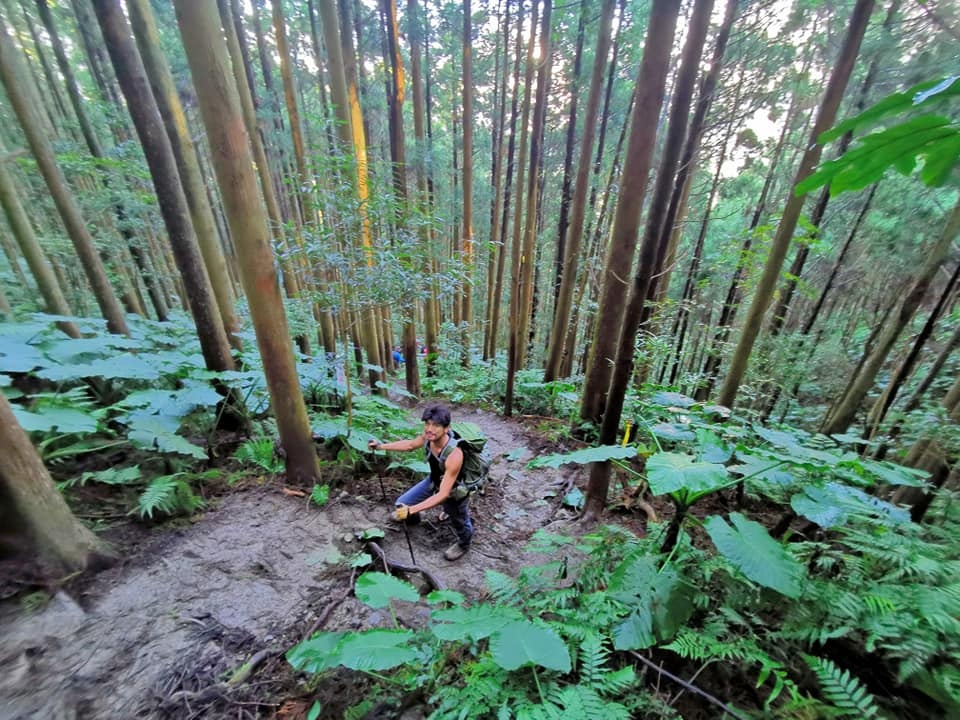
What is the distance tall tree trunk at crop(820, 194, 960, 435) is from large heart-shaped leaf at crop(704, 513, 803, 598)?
213 inches

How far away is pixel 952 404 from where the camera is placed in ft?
12.6

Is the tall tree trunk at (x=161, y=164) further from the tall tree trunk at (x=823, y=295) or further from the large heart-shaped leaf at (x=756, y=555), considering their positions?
the tall tree trunk at (x=823, y=295)

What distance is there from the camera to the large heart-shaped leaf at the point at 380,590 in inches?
72.4

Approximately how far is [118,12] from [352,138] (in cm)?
289

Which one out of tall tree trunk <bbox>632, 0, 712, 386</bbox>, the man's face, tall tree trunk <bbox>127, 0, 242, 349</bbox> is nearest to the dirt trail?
the man's face

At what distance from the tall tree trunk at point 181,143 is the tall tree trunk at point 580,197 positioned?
233 inches

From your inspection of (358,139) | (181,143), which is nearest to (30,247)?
(181,143)

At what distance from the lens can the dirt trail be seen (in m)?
1.67

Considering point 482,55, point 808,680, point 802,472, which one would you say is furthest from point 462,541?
point 482,55

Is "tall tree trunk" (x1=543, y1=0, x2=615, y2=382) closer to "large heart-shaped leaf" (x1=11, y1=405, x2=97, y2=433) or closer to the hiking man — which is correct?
the hiking man

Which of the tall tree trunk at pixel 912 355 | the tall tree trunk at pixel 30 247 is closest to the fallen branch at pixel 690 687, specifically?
the tall tree trunk at pixel 912 355

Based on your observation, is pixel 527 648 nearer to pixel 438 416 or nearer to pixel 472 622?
pixel 472 622

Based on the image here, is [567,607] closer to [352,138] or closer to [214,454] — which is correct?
[214,454]

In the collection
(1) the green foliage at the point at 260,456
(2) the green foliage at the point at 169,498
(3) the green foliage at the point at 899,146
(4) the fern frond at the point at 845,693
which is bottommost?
(1) the green foliage at the point at 260,456
